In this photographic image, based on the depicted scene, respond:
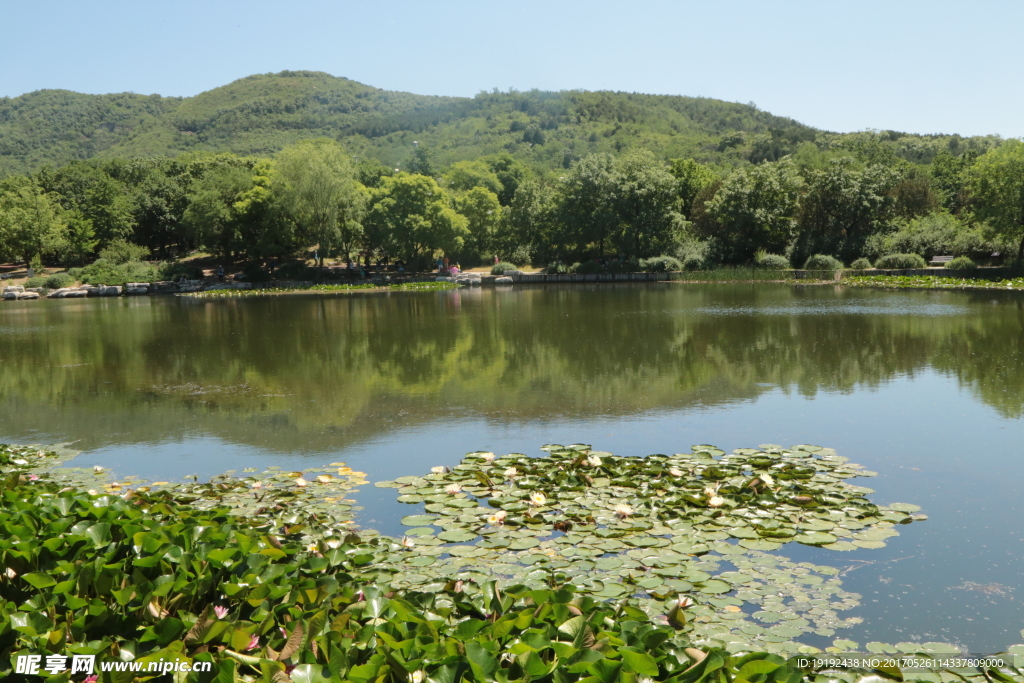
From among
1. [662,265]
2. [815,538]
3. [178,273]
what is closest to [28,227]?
[178,273]

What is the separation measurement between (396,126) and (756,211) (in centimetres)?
10541

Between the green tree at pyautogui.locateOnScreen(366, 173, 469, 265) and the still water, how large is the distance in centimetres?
3334

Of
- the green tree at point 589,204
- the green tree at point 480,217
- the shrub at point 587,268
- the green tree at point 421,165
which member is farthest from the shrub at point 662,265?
the green tree at point 421,165

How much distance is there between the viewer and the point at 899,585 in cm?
562

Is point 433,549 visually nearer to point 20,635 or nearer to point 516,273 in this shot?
point 20,635

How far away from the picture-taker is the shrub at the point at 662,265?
184ft

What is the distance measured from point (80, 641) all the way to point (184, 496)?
3.95m

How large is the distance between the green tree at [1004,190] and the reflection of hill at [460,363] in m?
12.6

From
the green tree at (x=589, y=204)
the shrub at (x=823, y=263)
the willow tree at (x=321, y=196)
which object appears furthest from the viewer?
the green tree at (x=589, y=204)

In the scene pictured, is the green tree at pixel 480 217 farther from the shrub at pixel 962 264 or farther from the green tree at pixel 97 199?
the shrub at pixel 962 264

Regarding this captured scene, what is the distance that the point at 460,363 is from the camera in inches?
682

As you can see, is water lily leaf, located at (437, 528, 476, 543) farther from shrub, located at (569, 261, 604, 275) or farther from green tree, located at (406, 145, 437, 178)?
green tree, located at (406, 145, 437, 178)

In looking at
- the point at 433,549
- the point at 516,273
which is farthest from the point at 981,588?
the point at 516,273

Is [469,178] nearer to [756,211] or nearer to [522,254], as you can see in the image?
[522,254]
